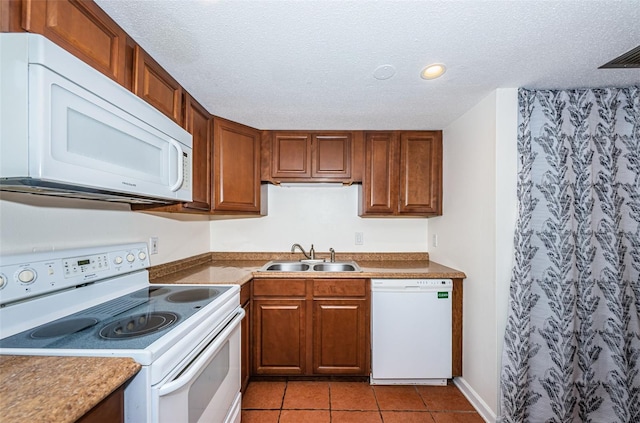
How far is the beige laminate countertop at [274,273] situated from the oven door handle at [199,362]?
0.42 metres

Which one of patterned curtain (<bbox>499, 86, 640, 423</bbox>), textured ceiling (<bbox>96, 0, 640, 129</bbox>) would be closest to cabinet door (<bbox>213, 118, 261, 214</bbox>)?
textured ceiling (<bbox>96, 0, 640, 129</bbox>)

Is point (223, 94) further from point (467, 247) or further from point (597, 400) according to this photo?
point (597, 400)

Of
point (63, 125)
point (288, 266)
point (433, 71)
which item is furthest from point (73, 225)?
point (433, 71)

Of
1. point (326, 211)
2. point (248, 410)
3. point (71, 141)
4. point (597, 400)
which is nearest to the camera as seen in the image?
point (71, 141)

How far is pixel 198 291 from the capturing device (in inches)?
63.5

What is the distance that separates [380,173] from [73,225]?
2.12 meters

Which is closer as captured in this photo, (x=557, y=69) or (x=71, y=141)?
(x=71, y=141)

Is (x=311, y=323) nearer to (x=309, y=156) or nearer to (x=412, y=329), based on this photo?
(x=412, y=329)

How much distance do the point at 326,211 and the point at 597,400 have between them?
87.5 inches

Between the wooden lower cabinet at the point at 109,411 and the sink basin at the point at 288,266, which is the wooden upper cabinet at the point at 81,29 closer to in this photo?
the wooden lower cabinet at the point at 109,411

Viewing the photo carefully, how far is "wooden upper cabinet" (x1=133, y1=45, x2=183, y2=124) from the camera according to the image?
126cm

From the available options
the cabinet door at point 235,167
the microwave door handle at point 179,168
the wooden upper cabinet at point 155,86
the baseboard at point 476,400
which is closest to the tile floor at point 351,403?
the baseboard at point 476,400

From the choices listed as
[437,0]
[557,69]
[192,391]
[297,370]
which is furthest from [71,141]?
[557,69]

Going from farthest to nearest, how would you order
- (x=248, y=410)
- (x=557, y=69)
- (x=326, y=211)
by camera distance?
1. (x=326, y=211)
2. (x=248, y=410)
3. (x=557, y=69)
